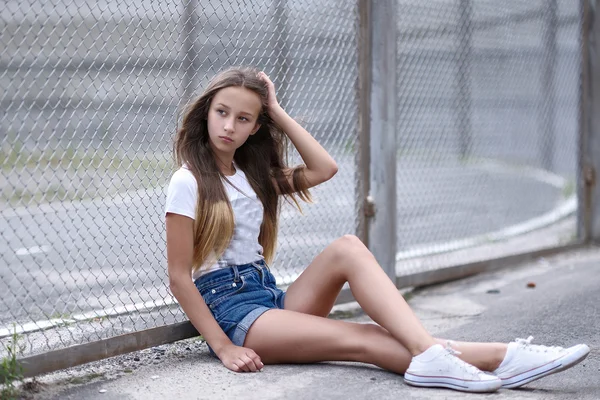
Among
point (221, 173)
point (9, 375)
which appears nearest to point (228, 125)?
point (221, 173)

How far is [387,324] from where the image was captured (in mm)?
3234

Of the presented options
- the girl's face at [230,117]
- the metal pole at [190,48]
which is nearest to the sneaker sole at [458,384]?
the girl's face at [230,117]

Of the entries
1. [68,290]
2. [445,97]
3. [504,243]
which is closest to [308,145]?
[68,290]

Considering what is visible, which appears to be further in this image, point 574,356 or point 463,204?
point 463,204

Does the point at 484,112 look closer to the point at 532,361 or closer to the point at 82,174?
the point at 532,361

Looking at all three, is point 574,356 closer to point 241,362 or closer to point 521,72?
point 241,362

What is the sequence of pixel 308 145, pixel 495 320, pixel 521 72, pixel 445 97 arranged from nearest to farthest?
1. pixel 308 145
2. pixel 495 320
3. pixel 445 97
4. pixel 521 72

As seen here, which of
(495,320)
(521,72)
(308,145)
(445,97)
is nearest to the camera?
(308,145)

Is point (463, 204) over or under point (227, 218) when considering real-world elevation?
under

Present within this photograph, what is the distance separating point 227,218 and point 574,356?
1417 millimetres

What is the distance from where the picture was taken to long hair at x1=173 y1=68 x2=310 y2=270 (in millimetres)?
3363

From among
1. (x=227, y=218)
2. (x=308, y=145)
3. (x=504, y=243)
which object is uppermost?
(x=308, y=145)

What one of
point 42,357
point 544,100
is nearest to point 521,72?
point 544,100

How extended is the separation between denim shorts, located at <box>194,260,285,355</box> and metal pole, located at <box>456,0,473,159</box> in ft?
10.1
